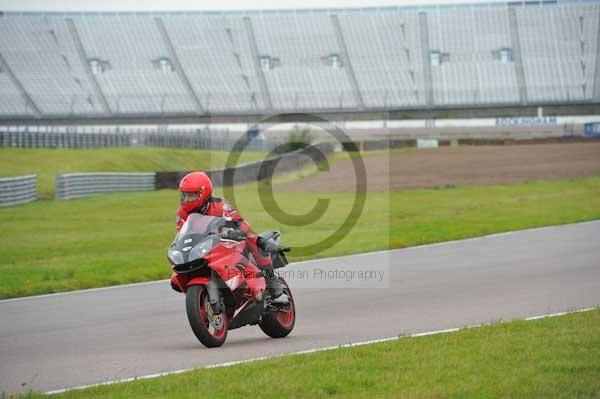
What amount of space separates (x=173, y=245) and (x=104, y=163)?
37.5 metres

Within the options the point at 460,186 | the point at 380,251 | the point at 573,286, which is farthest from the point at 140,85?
the point at 573,286

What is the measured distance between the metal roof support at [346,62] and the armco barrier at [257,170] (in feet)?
41.2

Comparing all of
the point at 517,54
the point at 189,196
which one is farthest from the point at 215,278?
the point at 517,54

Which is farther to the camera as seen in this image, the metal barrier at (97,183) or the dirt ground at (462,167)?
the dirt ground at (462,167)

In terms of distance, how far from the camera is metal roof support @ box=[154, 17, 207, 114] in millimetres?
64887

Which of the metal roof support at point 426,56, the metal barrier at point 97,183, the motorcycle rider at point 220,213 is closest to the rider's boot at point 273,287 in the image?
the motorcycle rider at point 220,213

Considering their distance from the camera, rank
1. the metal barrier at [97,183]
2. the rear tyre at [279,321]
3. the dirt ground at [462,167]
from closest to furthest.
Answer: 1. the rear tyre at [279,321]
2. the metal barrier at [97,183]
3. the dirt ground at [462,167]

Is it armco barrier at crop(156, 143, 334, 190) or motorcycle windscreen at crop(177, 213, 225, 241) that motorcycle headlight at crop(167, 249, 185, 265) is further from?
armco barrier at crop(156, 143, 334, 190)

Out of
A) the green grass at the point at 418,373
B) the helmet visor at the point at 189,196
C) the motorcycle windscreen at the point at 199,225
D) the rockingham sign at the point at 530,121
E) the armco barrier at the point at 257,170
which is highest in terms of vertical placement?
the helmet visor at the point at 189,196

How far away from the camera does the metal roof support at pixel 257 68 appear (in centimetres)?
6556

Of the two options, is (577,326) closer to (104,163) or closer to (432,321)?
(432,321)

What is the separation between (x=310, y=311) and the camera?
1112 cm

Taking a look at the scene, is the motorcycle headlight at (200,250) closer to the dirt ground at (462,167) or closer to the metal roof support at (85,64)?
the dirt ground at (462,167)

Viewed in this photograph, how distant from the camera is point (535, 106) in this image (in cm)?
6316
